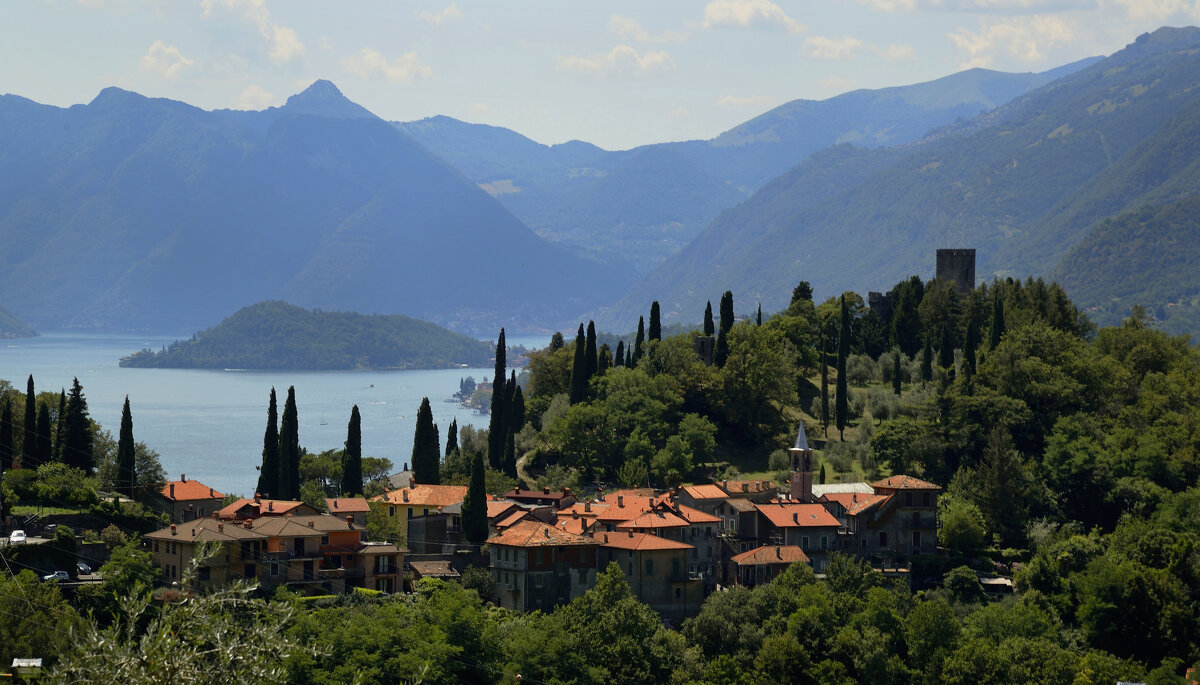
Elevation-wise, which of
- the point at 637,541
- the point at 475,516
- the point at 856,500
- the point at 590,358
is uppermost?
the point at 590,358

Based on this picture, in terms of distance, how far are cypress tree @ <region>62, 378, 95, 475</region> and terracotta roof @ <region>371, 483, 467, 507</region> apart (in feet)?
42.5

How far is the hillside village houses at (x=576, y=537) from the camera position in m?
58.5

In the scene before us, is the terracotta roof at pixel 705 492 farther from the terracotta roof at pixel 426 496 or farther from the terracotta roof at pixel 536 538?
the terracotta roof at pixel 426 496

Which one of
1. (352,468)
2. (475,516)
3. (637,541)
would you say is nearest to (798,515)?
(637,541)

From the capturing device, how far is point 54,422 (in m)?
79.8

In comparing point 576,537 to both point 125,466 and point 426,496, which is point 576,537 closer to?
point 426,496

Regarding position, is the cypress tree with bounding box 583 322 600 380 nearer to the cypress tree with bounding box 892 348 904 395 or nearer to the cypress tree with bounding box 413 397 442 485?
the cypress tree with bounding box 413 397 442 485

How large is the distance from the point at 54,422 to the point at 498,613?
110 ft

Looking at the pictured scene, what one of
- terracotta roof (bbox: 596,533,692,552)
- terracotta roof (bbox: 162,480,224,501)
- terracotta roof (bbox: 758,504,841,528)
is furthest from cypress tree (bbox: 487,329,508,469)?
terracotta roof (bbox: 596,533,692,552)

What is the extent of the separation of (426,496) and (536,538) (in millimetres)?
10579

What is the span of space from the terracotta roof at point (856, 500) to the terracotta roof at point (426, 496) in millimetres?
16202

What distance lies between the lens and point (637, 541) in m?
60.2

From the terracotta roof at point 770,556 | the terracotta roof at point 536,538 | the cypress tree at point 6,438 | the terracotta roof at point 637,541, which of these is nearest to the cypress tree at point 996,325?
the terracotta roof at point 770,556

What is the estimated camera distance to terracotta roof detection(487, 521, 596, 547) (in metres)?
59.2
